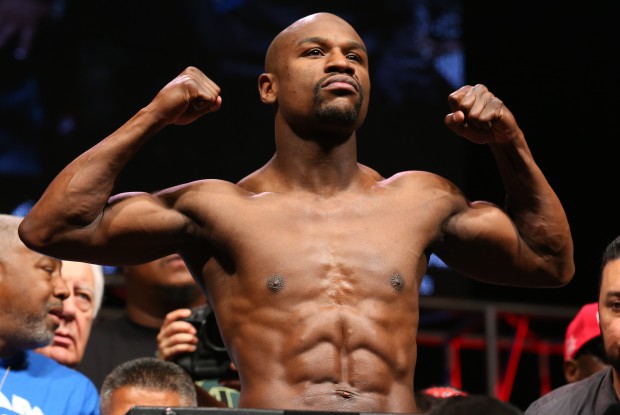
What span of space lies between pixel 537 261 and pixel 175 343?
1.03 metres

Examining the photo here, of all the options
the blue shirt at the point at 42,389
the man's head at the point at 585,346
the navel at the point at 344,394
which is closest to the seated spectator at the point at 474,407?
the navel at the point at 344,394

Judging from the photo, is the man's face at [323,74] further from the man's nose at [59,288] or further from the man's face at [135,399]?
the man's nose at [59,288]

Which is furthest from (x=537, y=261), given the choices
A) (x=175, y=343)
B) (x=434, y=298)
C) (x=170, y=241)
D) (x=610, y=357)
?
(x=434, y=298)

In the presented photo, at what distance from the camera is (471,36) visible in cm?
568

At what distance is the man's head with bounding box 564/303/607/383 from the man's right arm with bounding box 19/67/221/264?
159cm

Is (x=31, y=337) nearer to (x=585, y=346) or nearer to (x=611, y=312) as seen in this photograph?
(x=611, y=312)

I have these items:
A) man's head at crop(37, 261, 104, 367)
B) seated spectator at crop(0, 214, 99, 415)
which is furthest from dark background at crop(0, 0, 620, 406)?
seated spectator at crop(0, 214, 99, 415)

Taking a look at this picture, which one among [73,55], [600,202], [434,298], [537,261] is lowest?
[537,261]

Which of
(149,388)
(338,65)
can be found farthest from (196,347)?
(338,65)

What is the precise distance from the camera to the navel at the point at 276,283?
2209mm

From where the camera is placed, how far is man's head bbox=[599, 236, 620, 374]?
2615 mm

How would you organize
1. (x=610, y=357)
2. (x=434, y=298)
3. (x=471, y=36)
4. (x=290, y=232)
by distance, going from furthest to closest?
(x=471, y=36), (x=434, y=298), (x=610, y=357), (x=290, y=232)

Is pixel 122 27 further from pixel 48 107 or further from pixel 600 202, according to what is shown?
pixel 600 202

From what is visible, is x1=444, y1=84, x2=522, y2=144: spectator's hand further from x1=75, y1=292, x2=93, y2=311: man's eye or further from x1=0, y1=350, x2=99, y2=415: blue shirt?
x1=75, y1=292, x2=93, y2=311: man's eye
